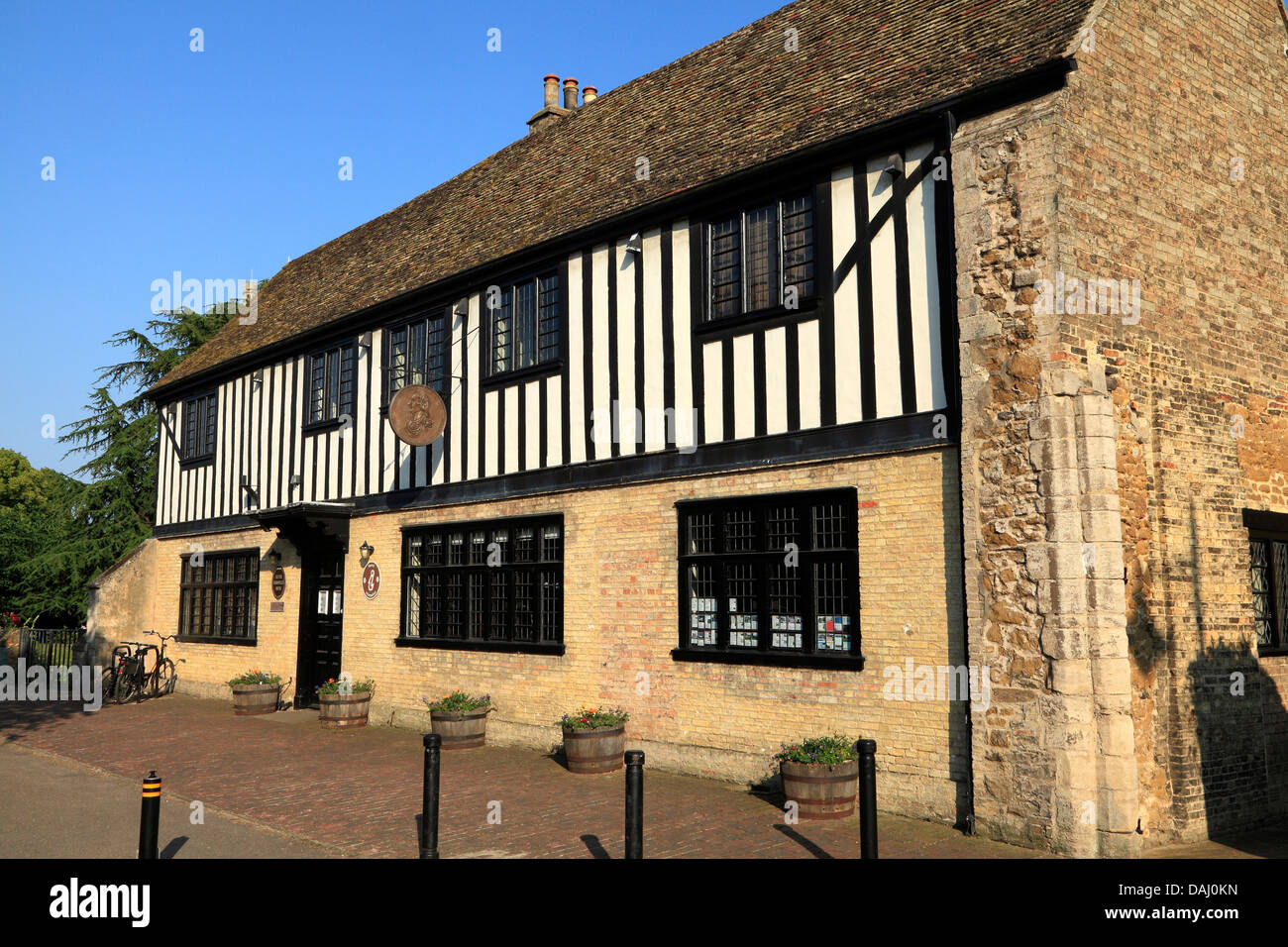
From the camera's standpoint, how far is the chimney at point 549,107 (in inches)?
803

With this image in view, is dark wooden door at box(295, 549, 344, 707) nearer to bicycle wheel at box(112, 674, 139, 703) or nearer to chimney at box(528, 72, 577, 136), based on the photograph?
bicycle wheel at box(112, 674, 139, 703)

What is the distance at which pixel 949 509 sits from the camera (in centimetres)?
934

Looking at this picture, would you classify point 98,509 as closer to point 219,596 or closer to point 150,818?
point 219,596

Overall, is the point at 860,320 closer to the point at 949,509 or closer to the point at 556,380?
the point at 949,509

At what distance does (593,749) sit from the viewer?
11.7 metres

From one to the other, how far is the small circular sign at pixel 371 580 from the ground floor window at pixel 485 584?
76 centimetres

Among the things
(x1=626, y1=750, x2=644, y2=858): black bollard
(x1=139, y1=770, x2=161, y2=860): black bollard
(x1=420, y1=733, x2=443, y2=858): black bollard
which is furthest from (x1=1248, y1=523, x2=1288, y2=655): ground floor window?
(x1=139, y1=770, x2=161, y2=860): black bollard

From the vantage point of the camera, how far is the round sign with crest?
14789 millimetres

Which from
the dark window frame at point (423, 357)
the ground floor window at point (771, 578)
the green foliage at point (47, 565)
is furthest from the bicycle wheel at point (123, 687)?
the ground floor window at point (771, 578)

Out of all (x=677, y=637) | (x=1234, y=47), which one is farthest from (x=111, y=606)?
(x=1234, y=47)

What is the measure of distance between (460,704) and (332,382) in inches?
293

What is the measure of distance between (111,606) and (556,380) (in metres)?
14.7

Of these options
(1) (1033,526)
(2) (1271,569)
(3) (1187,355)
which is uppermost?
(3) (1187,355)

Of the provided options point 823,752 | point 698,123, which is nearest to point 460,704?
→ point 823,752
